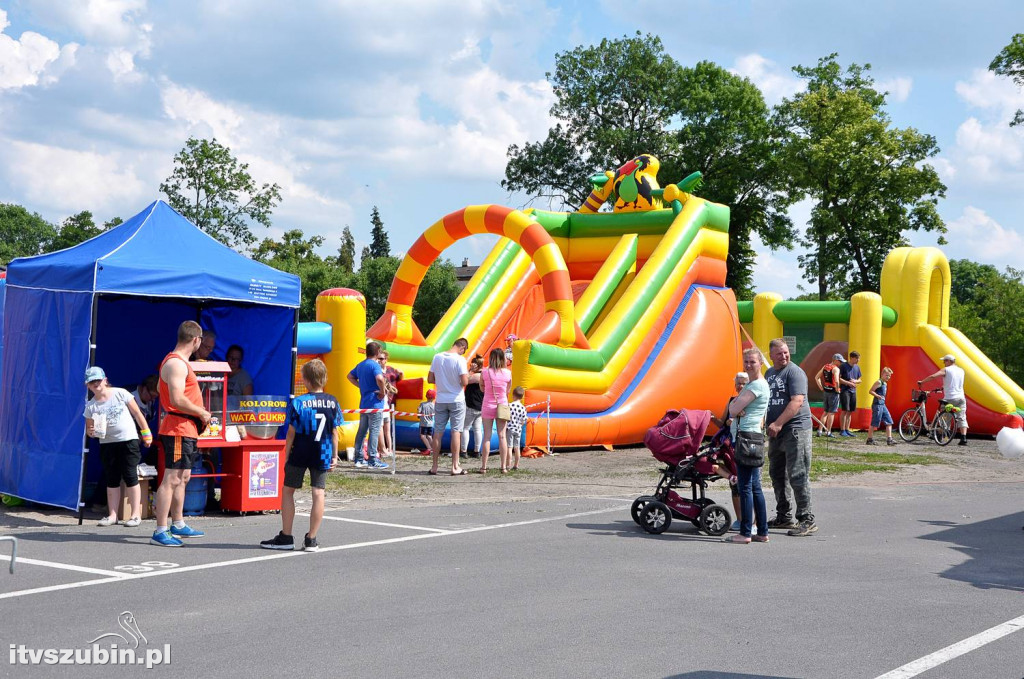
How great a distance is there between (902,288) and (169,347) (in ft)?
56.6

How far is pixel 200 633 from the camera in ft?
18.6

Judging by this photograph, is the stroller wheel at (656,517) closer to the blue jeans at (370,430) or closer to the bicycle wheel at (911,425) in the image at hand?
the blue jeans at (370,430)

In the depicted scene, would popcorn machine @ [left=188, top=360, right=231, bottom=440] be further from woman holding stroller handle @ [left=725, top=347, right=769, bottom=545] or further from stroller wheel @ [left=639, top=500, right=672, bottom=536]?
woman holding stroller handle @ [left=725, top=347, right=769, bottom=545]

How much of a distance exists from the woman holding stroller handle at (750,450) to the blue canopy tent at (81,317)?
469 centimetres

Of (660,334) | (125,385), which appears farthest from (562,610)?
(660,334)

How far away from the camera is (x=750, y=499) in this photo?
30.0 ft

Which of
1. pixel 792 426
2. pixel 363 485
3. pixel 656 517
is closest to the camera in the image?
pixel 656 517

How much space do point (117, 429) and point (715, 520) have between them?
17.6 feet

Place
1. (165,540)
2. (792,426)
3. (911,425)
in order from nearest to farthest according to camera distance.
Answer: (165,540) < (792,426) < (911,425)

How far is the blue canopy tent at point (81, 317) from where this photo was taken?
31.3ft

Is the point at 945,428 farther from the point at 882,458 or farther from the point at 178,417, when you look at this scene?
the point at 178,417

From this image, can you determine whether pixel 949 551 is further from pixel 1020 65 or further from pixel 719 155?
pixel 719 155

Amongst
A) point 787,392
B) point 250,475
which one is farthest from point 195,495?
point 787,392

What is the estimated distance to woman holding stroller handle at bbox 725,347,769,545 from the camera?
908cm
